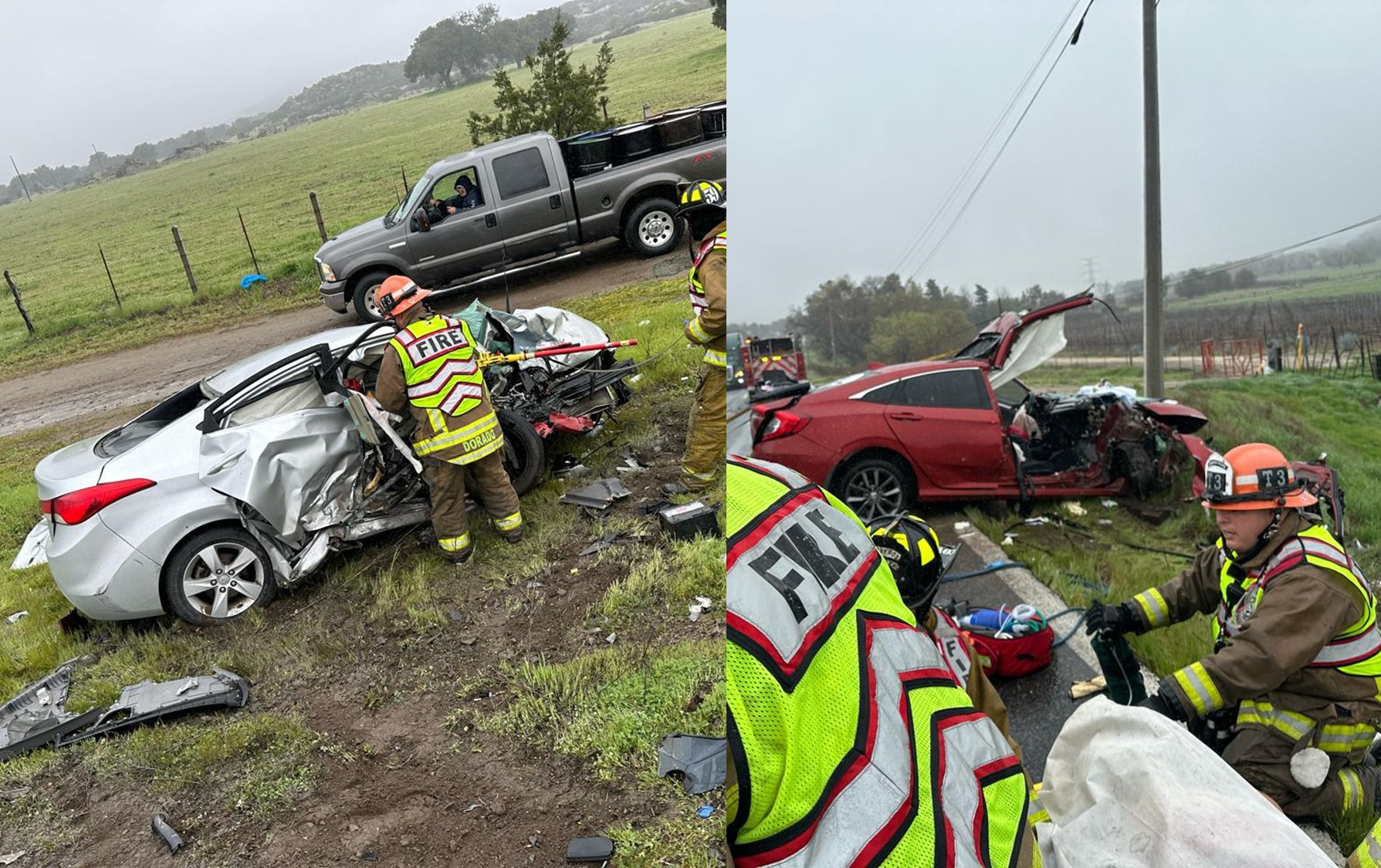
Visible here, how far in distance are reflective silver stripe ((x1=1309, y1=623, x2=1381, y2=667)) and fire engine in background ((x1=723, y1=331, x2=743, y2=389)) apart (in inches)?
105

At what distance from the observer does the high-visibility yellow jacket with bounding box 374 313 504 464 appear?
10.7 ft

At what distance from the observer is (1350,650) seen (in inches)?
102

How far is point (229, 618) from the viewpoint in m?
2.47

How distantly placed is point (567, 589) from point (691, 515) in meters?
0.65

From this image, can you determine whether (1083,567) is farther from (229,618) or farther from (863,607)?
(863,607)

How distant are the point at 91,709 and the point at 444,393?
1.75 metres

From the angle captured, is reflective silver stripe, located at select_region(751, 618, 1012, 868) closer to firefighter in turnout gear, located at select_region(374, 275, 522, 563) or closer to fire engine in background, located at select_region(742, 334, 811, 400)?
fire engine in background, located at select_region(742, 334, 811, 400)

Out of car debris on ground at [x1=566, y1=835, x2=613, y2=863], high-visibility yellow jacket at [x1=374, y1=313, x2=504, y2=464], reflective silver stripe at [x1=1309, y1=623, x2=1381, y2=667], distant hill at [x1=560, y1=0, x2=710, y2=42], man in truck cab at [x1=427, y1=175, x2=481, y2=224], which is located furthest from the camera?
high-visibility yellow jacket at [x1=374, y1=313, x2=504, y2=464]

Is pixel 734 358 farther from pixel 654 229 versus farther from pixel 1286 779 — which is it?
pixel 1286 779

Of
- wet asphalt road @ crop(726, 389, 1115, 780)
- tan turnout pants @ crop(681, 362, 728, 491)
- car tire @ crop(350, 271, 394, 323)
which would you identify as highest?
car tire @ crop(350, 271, 394, 323)

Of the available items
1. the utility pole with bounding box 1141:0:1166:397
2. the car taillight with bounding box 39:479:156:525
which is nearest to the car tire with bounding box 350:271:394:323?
the car taillight with bounding box 39:479:156:525

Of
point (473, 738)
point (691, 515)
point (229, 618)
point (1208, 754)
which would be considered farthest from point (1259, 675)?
point (229, 618)

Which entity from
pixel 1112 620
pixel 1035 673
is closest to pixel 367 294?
pixel 1112 620

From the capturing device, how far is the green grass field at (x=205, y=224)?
2227mm
